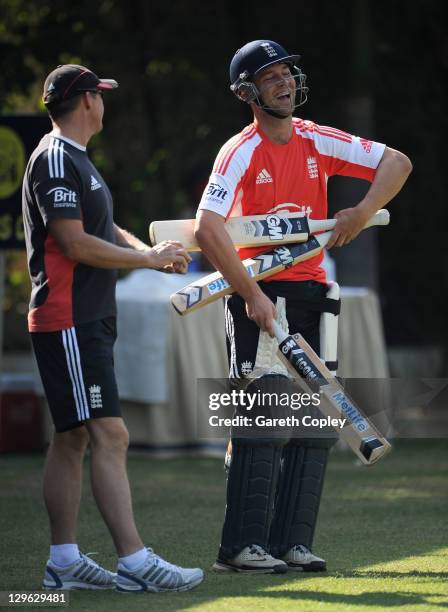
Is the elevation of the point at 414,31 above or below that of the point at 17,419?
above

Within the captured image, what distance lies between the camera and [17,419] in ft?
37.3

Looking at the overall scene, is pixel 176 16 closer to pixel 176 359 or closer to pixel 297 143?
pixel 176 359

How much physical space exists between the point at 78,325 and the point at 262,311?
74cm

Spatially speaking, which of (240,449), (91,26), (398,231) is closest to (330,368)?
(240,449)

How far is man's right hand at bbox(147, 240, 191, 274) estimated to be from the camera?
5.03m

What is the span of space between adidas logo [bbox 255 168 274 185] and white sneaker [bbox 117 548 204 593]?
5.08 ft

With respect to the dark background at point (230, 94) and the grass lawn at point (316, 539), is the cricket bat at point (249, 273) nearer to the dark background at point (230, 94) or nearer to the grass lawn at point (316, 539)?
the grass lawn at point (316, 539)

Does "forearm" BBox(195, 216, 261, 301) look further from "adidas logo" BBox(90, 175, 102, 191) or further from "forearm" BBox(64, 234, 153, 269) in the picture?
"adidas logo" BBox(90, 175, 102, 191)

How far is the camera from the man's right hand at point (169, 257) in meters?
5.03

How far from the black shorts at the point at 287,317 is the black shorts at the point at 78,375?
2.10 feet

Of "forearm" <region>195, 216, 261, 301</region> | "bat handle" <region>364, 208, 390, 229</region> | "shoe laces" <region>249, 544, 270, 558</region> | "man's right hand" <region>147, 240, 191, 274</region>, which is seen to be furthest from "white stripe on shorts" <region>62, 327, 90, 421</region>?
"bat handle" <region>364, 208, 390, 229</region>

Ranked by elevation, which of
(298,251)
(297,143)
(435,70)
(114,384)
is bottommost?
(114,384)

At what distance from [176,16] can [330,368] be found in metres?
9.90

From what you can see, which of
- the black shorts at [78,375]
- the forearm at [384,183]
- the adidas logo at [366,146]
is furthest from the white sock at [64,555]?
the adidas logo at [366,146]
